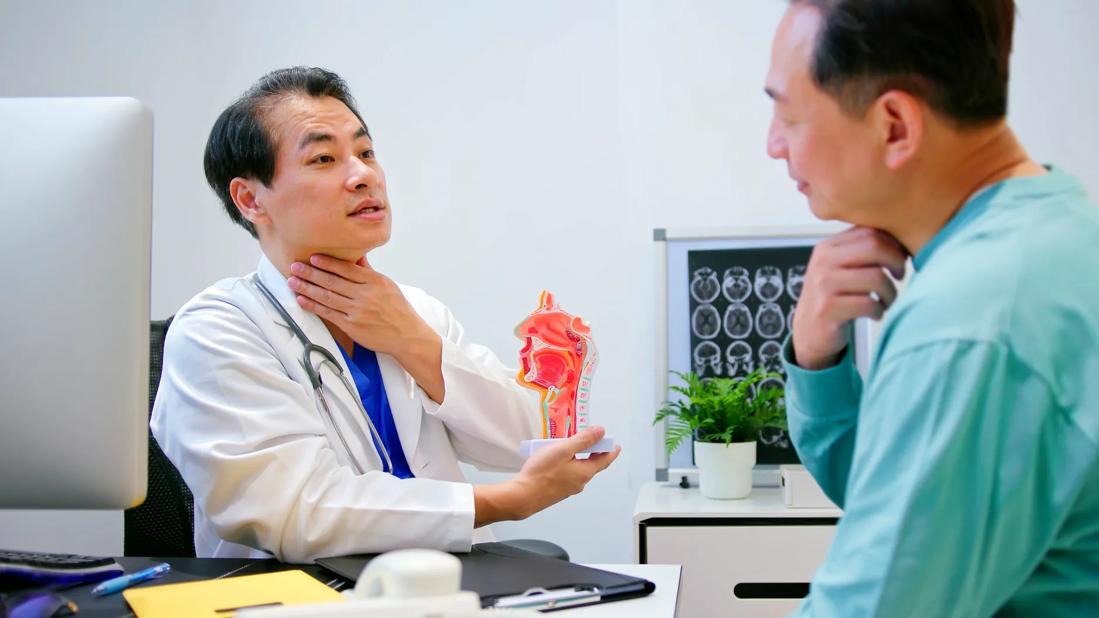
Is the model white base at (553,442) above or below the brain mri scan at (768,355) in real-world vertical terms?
below

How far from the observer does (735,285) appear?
9.04 ft

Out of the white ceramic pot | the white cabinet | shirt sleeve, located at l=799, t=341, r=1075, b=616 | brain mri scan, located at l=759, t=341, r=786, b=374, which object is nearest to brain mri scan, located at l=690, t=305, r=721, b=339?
brain mri scan, located at l=759, t=341, r=786, b=374

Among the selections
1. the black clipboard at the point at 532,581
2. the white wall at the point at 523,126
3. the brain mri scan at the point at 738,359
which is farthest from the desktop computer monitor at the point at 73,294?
the brain mri scan at the point at 738,359

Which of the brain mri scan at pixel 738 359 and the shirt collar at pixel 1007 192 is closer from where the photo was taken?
the shirt collar at pixel 1007 192

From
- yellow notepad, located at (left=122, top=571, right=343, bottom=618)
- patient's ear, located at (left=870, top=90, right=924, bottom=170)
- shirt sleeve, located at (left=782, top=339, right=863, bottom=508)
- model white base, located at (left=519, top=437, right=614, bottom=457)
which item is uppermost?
patient's ear, located at (left=870, top=90, right=924, bottom=170)

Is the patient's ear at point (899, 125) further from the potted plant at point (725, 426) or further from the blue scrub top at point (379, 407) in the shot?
the potted plant at point (725, 426)

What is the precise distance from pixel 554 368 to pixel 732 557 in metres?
1.00

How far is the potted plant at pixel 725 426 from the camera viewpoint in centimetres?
241

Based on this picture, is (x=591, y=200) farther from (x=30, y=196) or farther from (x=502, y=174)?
(x=30, y=196)

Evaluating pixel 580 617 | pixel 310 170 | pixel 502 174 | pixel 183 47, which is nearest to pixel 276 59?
pixel 183 47

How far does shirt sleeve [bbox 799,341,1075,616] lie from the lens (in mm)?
677

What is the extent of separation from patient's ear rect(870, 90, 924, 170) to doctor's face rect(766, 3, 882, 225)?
0.01 metres

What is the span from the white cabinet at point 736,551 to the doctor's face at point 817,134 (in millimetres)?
1490

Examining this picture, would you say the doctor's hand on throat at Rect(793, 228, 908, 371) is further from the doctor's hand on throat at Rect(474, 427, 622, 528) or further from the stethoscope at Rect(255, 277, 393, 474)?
the stethoscope at Rect(255, 277, 393, 474)
